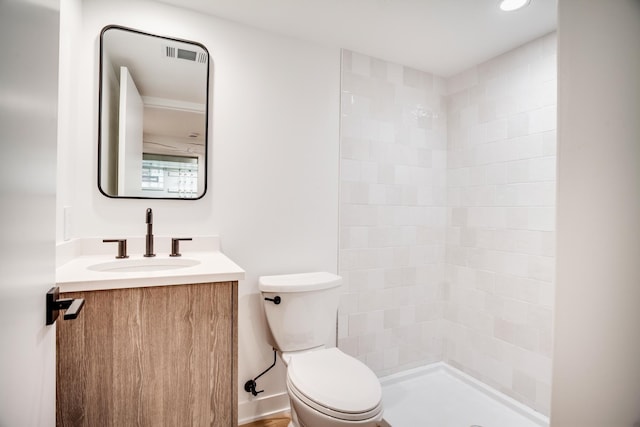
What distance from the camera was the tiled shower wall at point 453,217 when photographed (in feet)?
6.37

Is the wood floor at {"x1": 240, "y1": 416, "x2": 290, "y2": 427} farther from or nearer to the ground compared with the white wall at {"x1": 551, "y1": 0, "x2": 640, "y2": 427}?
nearer to the ground

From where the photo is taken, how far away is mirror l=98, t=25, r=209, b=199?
5.31ft

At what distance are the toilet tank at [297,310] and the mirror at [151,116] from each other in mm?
679

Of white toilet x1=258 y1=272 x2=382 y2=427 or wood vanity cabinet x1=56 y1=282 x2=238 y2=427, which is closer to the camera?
wood vanity cabinet x1=56 y1=282 x2=238 y2=427

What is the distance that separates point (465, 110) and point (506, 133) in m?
0.41

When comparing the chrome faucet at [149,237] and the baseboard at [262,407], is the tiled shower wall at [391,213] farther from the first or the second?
the chrome faucet at [149,237]

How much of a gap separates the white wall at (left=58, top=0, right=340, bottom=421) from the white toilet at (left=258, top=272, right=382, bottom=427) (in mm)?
245

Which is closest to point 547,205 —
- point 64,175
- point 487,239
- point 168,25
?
point 487,239

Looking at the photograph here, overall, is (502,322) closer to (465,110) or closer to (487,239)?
(487,239)

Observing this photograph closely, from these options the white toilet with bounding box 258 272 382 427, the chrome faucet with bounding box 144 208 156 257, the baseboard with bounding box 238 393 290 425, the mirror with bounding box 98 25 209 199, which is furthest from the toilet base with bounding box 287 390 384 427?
the mirror with bounding box 98 25 209 199

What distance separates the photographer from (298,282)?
175 centimetres

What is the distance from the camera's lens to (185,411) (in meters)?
1.19

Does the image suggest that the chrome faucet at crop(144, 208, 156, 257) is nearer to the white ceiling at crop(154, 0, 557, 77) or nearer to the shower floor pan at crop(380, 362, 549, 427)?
the white ceiling at crop(154, 0, 557, 77)

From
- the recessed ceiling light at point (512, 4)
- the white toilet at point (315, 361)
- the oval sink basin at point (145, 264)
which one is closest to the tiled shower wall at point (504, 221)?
the recessed ceiling light at point (512, 4)
